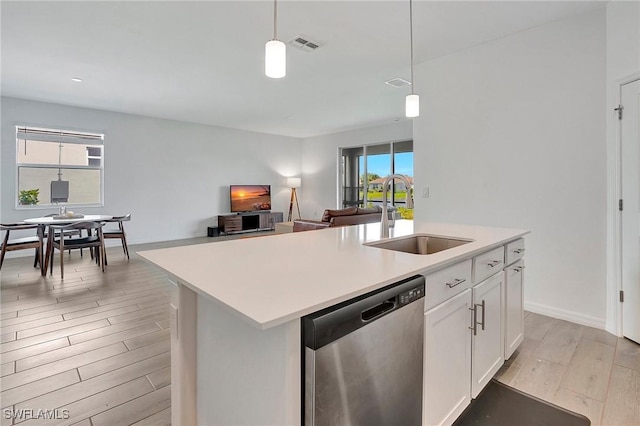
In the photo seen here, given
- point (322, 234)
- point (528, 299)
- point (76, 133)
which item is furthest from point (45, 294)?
point (528, 299)

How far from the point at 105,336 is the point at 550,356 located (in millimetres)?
3241

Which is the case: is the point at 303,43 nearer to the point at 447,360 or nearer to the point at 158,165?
the point at 447,360

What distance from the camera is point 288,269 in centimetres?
118

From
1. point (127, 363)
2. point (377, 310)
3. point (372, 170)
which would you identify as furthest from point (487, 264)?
point (372, 170)

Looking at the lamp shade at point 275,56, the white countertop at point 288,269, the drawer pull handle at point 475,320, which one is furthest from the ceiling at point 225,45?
the drawer pull handle at point 475,320

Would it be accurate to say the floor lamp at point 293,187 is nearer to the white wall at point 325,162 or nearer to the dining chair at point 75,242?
the white wall at point 325,162

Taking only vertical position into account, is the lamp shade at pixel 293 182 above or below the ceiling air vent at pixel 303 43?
below

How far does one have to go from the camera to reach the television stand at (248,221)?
7453 millimetres

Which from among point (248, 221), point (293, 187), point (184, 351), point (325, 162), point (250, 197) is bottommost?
point (184, 351)

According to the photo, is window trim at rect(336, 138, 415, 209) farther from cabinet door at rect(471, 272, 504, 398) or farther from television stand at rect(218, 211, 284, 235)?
cabinet door at rect(471, 272, 504, 398)

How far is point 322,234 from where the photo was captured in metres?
2.06

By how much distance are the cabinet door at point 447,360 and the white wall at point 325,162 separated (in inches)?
253

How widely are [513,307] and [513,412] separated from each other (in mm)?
618

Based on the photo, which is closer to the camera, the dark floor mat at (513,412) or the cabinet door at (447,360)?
the cabinet door at (447,360)
